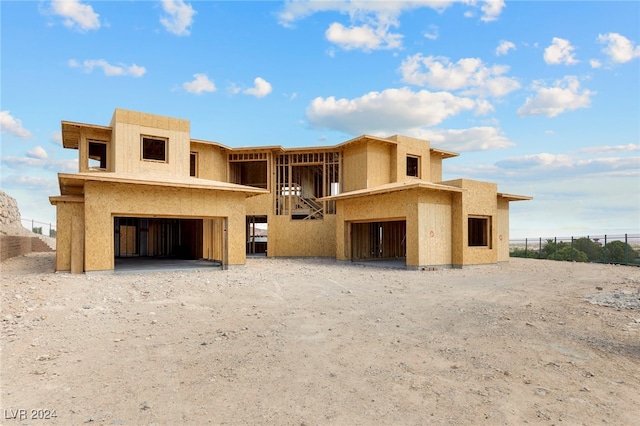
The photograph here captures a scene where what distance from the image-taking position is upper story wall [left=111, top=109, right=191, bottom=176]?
18.8 metres

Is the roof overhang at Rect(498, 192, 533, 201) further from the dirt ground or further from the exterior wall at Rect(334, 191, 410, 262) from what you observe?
the dirt ground

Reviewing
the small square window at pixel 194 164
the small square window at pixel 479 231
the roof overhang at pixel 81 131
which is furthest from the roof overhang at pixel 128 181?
the small square window at pixel 479 231

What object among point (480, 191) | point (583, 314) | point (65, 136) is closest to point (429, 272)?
point (480, 191)

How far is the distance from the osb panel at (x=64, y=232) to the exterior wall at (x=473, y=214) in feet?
53.2

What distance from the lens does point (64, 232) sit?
15102 millimetres

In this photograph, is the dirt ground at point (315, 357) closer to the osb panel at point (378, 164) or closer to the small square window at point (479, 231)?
the small square window at point (479, 231)

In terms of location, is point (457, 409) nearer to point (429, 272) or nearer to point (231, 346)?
point (231, 346)

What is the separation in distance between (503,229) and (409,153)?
7233mm

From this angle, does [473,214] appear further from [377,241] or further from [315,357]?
[315,357]

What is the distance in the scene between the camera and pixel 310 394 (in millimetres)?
4723

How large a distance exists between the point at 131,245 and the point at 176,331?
72.6 ft

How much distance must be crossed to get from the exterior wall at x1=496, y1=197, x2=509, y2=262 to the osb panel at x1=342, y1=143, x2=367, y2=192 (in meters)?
7.72

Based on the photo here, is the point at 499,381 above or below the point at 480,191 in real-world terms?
below

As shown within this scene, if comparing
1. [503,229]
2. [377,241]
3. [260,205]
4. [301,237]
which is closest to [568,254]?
[503,229]
